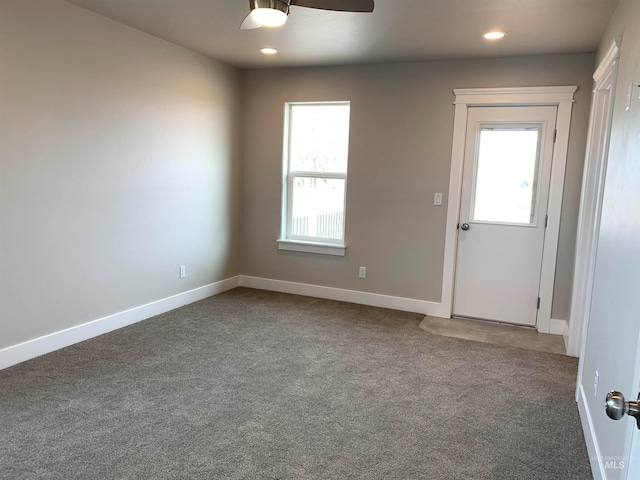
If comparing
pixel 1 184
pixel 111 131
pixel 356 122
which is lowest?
pixel 1 184

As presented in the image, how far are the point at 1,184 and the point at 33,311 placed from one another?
0.88 meters

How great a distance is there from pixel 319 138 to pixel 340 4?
8.76 ft

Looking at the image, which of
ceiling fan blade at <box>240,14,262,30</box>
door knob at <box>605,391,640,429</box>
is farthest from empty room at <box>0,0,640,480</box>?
ceiling fan blade at <box>240,14,262,30</box>

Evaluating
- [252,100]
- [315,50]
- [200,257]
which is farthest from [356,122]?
[200,257]

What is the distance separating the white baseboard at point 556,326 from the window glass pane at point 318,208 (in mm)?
2176

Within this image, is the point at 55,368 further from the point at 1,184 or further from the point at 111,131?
the point at 111,131

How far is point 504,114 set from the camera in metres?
4.23

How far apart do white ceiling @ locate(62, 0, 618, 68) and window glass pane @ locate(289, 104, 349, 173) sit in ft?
2.32

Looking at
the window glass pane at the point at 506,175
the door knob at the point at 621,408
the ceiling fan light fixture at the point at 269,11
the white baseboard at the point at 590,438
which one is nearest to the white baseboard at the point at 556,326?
the window glass pane at the point at 506,175

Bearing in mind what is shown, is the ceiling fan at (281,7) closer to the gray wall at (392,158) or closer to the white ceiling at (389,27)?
the white ceiling at (389,27)

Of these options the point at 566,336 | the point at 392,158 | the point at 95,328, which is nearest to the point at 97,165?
the point at 95,328

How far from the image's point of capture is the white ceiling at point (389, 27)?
2.99 meters

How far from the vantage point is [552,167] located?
409 cm

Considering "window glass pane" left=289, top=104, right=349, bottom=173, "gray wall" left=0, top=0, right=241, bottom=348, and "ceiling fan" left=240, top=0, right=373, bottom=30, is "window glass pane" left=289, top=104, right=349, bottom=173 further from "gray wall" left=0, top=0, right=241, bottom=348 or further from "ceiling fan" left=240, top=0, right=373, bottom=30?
"ceiling fan" left=240, top=0, right=373, bottom=30
